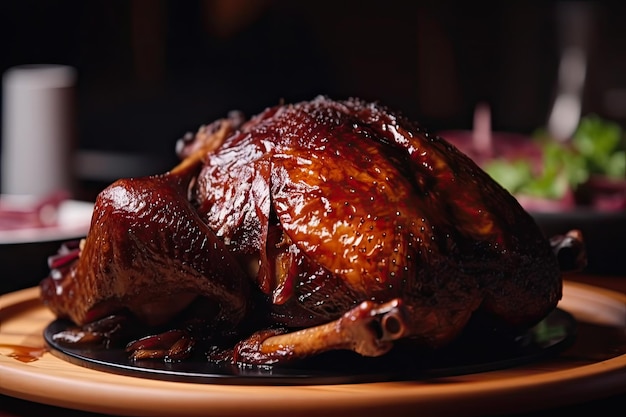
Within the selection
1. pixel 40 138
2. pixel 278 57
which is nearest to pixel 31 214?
pixel 40 138

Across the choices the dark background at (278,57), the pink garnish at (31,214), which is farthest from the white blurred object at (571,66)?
the pink garnish at (31,214)

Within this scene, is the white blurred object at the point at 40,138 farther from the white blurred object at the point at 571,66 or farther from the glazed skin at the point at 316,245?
the glazed skin at the point at 316,245

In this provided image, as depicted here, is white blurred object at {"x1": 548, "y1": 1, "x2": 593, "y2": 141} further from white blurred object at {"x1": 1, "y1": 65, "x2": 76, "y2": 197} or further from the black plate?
the black plate

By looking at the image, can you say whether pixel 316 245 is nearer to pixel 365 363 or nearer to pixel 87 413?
pixel 365 363

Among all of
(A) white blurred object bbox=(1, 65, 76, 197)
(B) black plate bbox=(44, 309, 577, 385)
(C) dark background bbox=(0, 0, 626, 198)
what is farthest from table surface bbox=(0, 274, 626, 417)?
(C) dark background bbox=(0, 0, 626, 198)

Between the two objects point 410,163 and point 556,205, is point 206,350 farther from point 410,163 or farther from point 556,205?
point 556,205
